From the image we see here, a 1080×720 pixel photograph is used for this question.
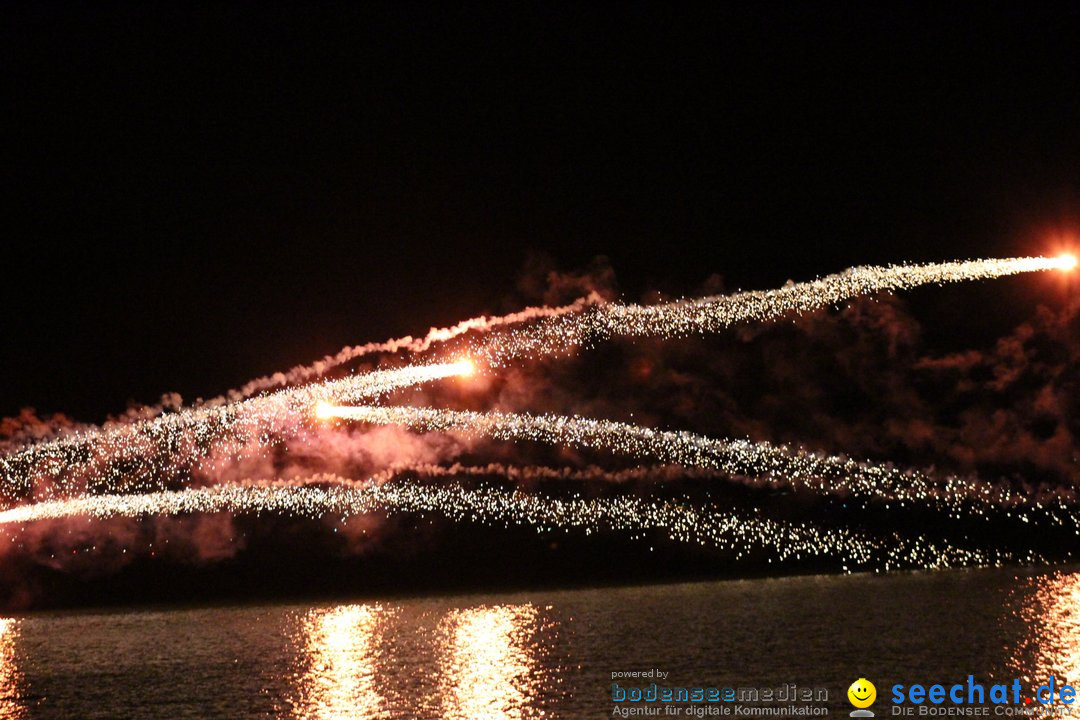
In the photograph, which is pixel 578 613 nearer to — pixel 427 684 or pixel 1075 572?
pixel 427 684

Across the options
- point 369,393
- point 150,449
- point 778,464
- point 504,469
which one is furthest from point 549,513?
point 150,449

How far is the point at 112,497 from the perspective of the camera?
2748 centimetres

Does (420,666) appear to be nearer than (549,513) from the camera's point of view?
Yes

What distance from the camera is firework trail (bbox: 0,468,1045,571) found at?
2719cm

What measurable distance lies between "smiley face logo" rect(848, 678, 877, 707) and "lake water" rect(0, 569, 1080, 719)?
0.42ft

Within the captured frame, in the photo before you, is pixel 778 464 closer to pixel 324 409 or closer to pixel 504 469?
pixel 504 469

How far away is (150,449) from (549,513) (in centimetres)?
1050

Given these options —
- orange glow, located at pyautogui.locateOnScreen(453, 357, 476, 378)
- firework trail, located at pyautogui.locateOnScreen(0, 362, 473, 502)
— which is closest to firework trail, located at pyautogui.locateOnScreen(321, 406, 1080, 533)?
firework trail, located at pyautogui.locateOnScreen(0, 362, 473, 502)

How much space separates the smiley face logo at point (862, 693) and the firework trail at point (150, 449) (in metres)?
17.5

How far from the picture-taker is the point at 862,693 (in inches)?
461

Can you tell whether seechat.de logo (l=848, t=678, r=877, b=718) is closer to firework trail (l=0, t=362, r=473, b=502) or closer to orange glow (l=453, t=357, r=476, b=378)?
orange glow (l=453, t=357, r=476, b=378)

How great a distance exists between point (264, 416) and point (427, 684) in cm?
1533

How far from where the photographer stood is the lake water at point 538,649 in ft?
41.9

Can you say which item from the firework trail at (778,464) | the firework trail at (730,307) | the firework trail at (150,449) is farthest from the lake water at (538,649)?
the firework trail at (730,307)
